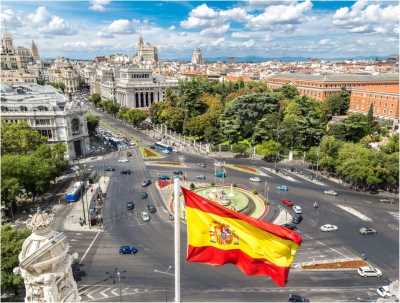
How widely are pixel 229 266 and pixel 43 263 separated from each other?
25724 millimetres

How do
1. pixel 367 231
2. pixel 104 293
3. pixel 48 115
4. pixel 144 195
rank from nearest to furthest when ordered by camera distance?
pixel 104 293, pixel 367 231, pixel 144 195, pixel 48 115

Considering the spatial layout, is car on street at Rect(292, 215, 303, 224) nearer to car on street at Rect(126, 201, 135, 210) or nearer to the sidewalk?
car on street at Rect(126, 201, 135, 210)

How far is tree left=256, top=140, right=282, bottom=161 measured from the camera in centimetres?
6588

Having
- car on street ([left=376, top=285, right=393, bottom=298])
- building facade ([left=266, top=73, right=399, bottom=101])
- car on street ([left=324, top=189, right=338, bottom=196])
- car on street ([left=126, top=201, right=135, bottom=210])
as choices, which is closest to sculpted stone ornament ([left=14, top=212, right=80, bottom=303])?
car on street ([left=376, top=285, right=393, bottom=298])

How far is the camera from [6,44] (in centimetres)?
19788

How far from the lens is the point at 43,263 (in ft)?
22.5

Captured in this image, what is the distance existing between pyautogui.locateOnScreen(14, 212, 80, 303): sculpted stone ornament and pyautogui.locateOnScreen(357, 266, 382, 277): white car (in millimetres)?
28968

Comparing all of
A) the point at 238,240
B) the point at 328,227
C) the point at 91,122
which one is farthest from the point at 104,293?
the point at 91,122

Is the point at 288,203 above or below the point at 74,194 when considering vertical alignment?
below

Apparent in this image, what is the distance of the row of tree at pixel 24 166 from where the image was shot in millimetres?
39906

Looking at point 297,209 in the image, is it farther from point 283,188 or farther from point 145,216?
point 145,216

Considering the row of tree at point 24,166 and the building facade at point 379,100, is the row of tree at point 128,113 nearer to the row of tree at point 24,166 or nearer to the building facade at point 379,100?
the row of tree at point 24,166

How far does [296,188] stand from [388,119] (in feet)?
187

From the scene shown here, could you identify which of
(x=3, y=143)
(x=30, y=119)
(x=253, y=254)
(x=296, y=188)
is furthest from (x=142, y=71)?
(x=253, y=254)
